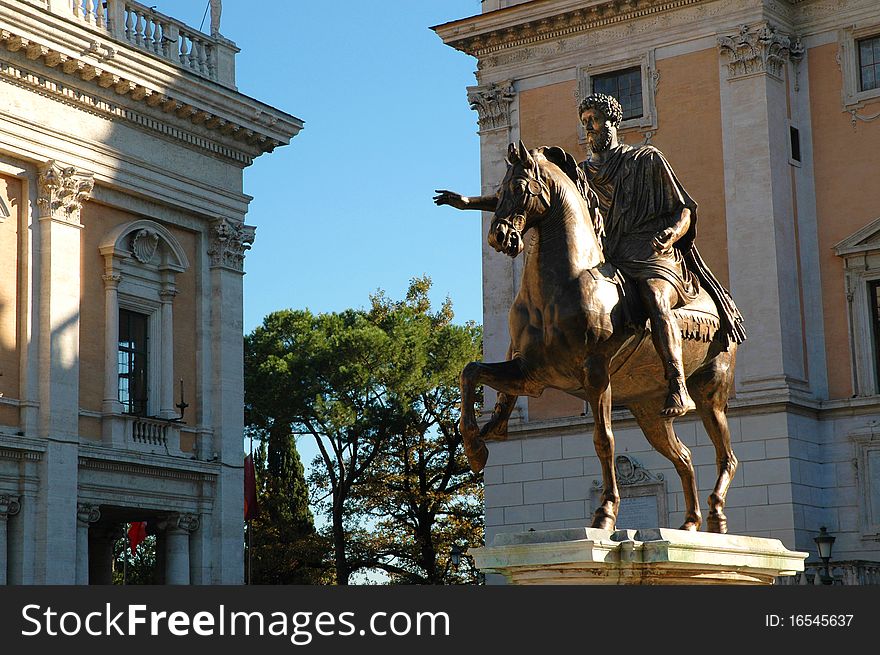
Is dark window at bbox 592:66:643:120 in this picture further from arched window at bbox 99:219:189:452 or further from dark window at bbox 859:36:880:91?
arched window at bbox 99:219:189:452

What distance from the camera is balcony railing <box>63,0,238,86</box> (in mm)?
28906

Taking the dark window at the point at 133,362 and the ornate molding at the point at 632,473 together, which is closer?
the dark window at the point at 133,362

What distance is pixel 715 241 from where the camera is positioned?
31078 millimetres

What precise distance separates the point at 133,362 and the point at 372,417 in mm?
17860

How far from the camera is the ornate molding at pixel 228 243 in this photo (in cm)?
3131

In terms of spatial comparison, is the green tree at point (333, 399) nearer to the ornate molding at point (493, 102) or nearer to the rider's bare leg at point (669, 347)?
the ornate molding at point (493, 102)

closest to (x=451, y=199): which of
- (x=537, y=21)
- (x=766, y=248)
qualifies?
(x=766, y=248)

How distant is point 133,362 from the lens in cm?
2950

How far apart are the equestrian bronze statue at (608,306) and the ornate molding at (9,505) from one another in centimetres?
1666

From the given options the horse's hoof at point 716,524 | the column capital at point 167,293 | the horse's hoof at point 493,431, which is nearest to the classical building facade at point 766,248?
the column capital at point 167,293

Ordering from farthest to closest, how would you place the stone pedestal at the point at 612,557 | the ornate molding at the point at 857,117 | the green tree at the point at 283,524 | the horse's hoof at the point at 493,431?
the green tree at the point at 283,524, the ornate molding at the point at 857,117, the horse's hoof at the point at 493,431, the stone pedestal at the point at 612,557

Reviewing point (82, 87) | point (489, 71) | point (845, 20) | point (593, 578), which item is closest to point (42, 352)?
point (82, 87)

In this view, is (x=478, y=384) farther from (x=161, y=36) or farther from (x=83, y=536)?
(x=161, y=36)

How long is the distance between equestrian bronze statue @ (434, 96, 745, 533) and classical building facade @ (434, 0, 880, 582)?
1750cm
